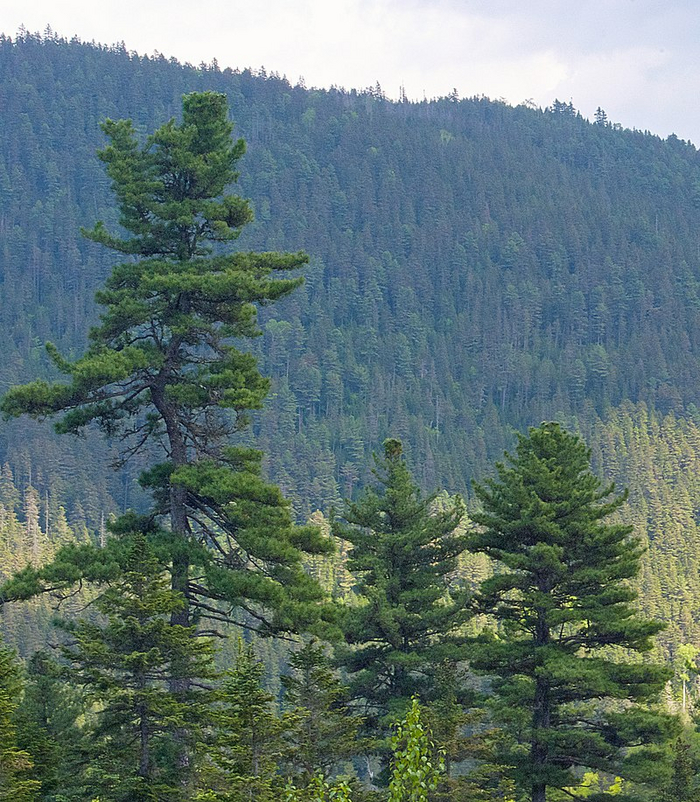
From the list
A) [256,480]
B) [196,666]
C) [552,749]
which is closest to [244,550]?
[256,480]

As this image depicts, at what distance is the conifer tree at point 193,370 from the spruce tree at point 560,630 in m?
7.32

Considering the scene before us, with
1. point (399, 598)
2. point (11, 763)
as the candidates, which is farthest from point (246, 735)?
point (399, 598)

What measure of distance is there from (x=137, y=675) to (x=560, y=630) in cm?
1425

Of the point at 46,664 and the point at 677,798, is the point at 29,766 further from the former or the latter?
the point at 677,798

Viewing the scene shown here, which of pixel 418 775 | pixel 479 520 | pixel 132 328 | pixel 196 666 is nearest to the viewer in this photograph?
pixel 418 775

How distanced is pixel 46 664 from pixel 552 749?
13350 millimetres

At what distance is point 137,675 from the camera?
89.6 feet

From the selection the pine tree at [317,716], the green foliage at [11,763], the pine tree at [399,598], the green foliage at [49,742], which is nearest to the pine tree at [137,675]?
the green foliage at [49,742]

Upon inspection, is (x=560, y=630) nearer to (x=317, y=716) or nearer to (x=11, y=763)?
(x=317, y=716)

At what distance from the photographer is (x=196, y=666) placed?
2786 cm

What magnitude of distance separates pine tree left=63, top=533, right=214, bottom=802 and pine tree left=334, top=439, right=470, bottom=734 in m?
10.1

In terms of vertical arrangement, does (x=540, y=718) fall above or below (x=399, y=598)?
below

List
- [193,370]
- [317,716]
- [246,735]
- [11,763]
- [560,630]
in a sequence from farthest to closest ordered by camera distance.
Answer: [560,630], [193,370], [317,716], [246,735], [11,763]

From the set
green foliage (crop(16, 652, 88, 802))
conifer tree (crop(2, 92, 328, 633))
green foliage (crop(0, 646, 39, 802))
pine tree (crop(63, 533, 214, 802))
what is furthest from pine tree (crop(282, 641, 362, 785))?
green foliage (crop(0, 646, 39, 802))
